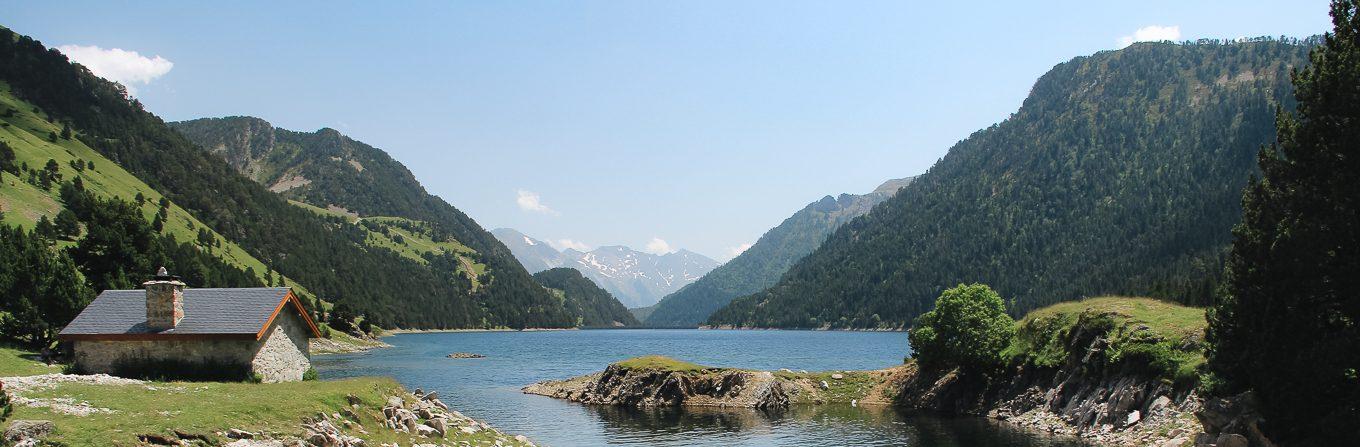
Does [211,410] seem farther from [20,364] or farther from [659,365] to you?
[659,365]

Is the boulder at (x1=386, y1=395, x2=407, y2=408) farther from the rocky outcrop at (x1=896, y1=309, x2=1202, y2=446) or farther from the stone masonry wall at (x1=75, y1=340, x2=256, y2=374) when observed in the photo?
the rocky outcrop at (x1=896, y1=309, x2=1202, y2=446)

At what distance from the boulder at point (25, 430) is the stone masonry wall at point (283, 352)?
55.3 feet

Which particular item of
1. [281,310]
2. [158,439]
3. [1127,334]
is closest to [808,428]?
[1127,334]

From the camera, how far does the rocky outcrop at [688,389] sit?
249 feet

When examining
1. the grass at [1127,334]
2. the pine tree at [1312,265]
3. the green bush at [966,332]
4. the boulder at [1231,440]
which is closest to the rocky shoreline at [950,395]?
the grass at [1127,334]

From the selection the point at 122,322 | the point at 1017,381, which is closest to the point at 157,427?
the point at 122,322

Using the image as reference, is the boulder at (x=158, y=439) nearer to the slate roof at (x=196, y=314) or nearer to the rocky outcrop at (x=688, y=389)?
the slate roof at (x=196, y=314)

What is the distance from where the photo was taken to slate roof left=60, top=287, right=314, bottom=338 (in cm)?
4084

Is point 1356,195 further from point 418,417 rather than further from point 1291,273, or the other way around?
point 418,417

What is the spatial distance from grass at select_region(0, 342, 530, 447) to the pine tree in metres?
34.8

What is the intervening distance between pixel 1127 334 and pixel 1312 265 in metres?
25.3

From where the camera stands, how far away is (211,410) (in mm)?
30203

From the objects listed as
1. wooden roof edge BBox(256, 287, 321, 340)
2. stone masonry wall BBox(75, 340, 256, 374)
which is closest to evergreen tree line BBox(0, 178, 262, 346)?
stone masonry wall BBox(75, 340, 256, 374)

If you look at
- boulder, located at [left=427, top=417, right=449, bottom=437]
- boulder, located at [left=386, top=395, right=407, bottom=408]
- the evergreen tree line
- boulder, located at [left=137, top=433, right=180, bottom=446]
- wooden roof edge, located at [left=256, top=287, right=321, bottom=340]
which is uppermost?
the evergreen tree line
